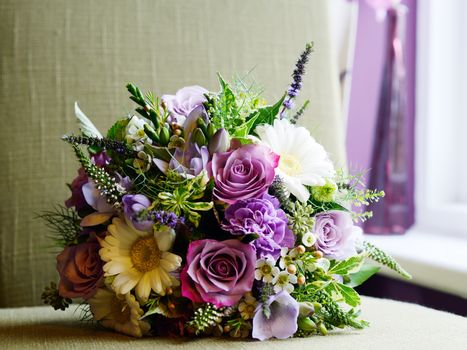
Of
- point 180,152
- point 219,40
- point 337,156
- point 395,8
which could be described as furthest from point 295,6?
point 180,152

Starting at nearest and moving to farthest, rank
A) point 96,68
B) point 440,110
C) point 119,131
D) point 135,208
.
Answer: point 135,208
point 119,131
point 96,68
point 440,110

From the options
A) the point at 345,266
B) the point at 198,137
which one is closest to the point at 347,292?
the point at 345,266

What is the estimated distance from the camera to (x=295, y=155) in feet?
2.63

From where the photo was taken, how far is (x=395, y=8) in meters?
1.64

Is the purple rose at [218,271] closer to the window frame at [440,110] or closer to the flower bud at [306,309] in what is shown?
the flower bud at [306,309]

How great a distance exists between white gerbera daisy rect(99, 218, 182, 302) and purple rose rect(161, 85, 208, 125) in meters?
0.14

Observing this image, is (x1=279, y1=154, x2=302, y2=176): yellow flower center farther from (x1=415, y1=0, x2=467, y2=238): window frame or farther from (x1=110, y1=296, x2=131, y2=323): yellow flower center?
(x1=415, y1=0, x2=467, y2=238): window frame

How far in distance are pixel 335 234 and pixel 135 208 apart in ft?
0.75

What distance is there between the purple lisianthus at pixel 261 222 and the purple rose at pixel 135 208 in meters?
0.08

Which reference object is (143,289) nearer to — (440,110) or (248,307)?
(248,307)

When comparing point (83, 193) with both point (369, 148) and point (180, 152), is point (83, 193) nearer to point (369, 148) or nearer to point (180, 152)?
point (180, 152)

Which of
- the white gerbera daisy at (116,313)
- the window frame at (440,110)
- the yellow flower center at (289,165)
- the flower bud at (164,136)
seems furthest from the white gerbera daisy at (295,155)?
the window frame at (440,110)

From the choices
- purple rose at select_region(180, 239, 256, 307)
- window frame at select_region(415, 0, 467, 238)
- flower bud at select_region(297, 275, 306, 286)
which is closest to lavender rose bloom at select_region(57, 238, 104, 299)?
purple rose at select_region(180, 239, 256, 307)

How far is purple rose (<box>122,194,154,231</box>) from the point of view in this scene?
0.74 meters
